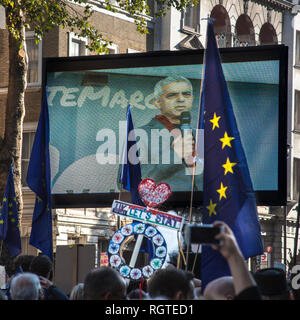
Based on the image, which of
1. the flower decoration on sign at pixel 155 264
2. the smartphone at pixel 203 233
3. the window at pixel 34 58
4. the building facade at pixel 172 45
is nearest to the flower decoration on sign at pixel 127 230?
the flower decoration on sign at pixel 155 264

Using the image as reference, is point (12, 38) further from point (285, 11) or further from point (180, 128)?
point (285, 11)

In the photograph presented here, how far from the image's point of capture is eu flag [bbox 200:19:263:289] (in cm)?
875

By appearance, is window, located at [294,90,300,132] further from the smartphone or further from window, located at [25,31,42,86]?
the smartphone

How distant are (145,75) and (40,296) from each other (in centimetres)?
1543

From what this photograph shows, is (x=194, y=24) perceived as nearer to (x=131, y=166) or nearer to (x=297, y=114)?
(x=297, y=114)

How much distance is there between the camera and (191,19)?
123ft

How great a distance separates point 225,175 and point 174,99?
483 inches

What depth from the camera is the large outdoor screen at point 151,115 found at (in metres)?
20.6

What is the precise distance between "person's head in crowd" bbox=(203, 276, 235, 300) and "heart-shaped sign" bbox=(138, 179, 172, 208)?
8950 mm

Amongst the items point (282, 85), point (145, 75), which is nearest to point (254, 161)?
point (282, 85)

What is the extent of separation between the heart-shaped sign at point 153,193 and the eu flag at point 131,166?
3.26ft

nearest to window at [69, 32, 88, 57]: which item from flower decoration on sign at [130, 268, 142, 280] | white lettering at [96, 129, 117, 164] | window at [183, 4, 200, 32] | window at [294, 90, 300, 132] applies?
window at [183, 4, 200, 32]

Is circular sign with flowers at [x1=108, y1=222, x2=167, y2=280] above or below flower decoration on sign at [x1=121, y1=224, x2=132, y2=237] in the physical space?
below

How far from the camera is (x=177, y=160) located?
2131 centimetres
